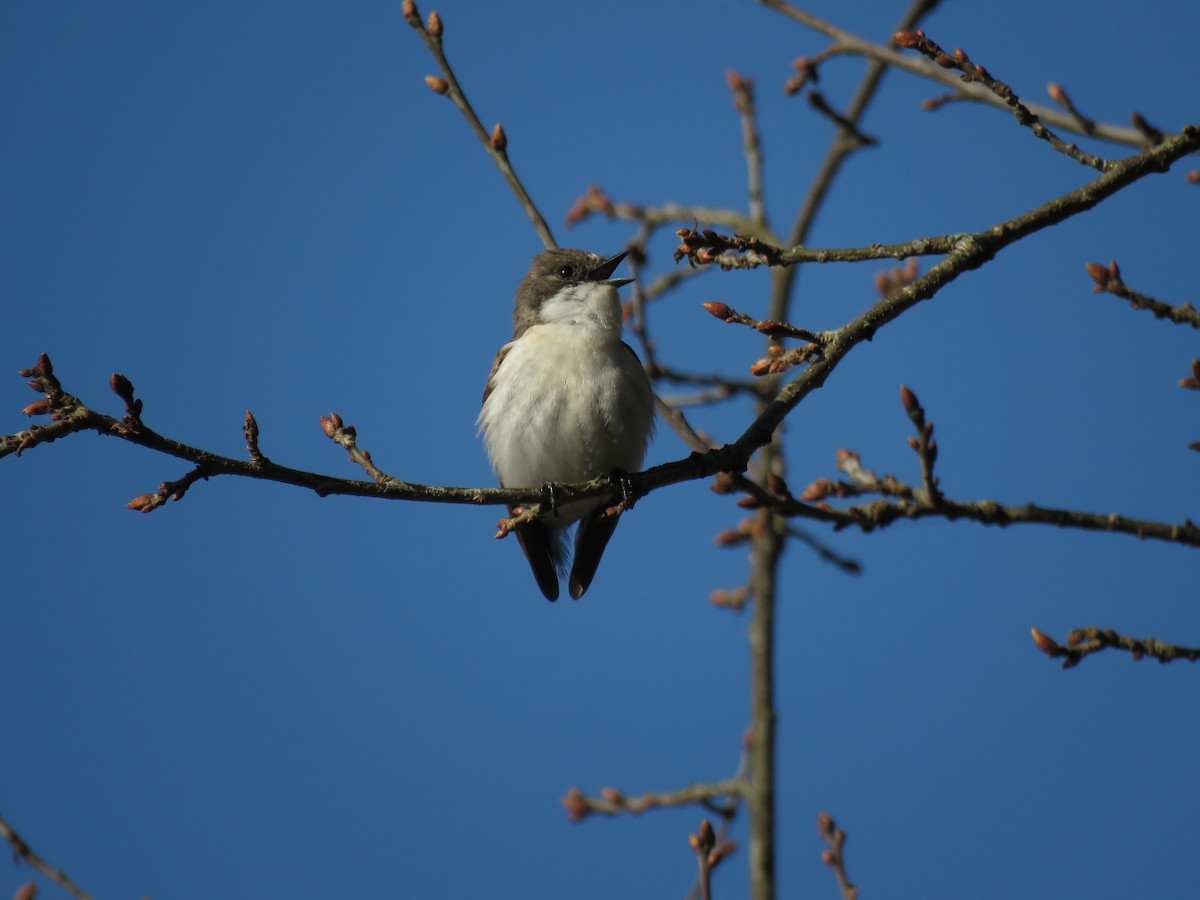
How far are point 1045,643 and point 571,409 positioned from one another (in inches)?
107

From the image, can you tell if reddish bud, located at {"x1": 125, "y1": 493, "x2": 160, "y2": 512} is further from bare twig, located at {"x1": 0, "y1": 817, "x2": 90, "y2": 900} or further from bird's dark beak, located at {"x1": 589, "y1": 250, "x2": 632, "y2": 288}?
bird's dark beak, located at {"x1": 589, "y1": 250, "x2": 632, "y2": 288}

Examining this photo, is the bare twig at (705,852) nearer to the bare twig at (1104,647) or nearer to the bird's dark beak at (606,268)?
the bare twig at (1104,647)

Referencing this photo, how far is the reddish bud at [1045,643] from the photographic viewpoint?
4193 millimetres

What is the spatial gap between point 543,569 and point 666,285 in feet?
8.23

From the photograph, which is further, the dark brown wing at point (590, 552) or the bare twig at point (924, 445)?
the dark brown wing at point (590, 552)

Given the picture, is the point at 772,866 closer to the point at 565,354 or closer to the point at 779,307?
the point at 565,354

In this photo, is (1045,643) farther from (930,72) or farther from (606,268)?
(606,268)

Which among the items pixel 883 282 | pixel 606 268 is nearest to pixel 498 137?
pixel 606 268

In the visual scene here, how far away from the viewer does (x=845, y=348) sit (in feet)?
13.4

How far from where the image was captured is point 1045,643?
4.23m

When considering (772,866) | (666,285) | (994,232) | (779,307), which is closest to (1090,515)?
(994,232)

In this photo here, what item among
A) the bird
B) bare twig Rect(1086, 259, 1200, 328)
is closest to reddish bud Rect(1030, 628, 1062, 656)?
bare twig Rect(1086, 259, 1200, 328)

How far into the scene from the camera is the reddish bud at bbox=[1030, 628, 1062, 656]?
4.19 metres

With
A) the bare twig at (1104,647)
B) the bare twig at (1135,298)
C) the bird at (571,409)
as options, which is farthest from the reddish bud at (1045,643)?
the bird at (571,409)
